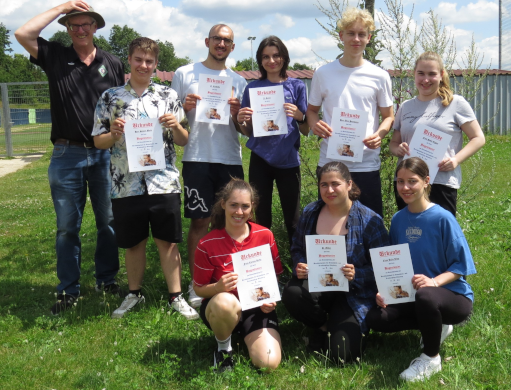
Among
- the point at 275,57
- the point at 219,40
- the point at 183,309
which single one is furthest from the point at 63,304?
the point at 275,57

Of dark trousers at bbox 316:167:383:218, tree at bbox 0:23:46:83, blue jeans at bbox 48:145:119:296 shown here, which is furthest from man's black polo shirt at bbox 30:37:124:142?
tree at bbox 0:23:46:83

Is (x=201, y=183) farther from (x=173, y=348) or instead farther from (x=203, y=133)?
(x=173, y=348)

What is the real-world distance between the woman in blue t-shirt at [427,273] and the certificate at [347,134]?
18.4 inches

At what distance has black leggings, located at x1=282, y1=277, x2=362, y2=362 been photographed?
11.3 ft

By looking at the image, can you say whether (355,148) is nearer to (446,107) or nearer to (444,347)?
(446,107)

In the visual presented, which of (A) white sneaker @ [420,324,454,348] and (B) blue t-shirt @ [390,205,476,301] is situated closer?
(B) blue t-shirt @ [390,205,476,301]

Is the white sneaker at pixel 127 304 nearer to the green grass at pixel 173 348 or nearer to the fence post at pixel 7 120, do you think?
the green grass at pixel 173 348

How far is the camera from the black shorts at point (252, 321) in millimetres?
3578

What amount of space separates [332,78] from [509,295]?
242 cm

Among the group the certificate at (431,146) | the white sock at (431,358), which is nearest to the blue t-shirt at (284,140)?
the certificate at (431,146)

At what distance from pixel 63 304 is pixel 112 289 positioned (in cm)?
54

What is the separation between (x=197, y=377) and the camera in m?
3.33

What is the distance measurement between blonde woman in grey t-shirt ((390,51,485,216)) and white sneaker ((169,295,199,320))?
86.2 inches

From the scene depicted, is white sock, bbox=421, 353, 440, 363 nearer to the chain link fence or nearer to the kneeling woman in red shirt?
the kneeling woman in red shirt
